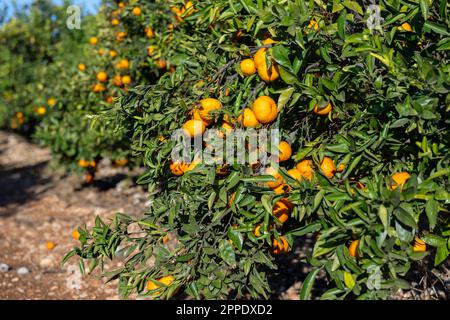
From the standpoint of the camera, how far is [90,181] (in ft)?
19.1

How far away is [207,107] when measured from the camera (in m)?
1.75

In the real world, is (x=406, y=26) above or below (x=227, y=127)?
above

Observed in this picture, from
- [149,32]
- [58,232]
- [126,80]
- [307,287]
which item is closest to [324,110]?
[307,287]

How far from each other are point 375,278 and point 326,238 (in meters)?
0.17

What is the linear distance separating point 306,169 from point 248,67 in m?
0.42

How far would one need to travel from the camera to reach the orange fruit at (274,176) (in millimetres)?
1672

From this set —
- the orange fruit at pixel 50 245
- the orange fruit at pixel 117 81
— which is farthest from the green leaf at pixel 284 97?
the orange fruit at pixel 50 245

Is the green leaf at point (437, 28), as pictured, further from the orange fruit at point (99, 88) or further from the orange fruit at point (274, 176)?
the orange fruit at point (99, 88)

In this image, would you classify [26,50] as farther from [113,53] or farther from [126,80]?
[126,80]

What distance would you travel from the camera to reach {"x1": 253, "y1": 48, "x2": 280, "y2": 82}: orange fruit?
5.56 feet

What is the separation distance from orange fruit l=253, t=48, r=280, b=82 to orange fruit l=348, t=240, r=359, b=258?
0.62 meters

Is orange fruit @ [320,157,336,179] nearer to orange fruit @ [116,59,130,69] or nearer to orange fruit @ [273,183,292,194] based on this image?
orange fruit @ [273,183,292,194]
